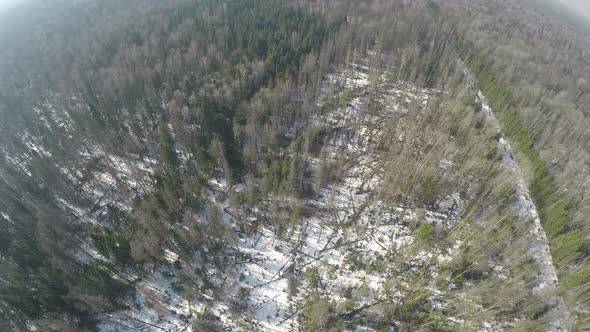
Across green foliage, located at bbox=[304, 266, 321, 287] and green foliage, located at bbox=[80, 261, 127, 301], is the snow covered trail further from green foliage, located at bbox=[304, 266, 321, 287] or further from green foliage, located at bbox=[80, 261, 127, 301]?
green foliage, located at bbox=[80, 261, 127, 301]

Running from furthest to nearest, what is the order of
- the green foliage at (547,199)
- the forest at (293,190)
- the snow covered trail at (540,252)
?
the green foliage at (547,199) → the forest at (293,190) → the snow covered trail at (540,252)

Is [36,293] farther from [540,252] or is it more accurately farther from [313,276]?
[540,252]

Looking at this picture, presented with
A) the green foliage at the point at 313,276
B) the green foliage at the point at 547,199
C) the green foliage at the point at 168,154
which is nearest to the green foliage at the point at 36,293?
the green foliage at the point at 168,154

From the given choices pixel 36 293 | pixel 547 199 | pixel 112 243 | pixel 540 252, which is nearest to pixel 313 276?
pixel 112 243

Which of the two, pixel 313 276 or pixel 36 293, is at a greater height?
pixel 36 293

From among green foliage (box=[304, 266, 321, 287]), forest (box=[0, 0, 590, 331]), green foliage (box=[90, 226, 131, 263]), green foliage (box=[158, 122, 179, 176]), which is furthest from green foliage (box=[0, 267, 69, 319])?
green foliage (box=[304, 266, 321, 287])

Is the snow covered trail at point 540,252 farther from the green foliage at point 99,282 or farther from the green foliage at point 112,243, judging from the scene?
the green foliage at point 99,282

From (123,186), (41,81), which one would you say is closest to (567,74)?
(123,186)

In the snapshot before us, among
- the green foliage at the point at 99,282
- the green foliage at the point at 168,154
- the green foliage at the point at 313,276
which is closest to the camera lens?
the green foliage at the point at 99,282
